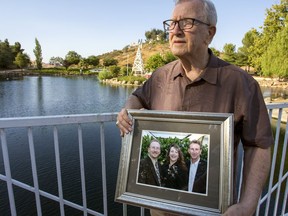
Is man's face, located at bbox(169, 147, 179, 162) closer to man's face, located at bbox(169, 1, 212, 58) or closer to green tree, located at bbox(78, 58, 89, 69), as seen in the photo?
man's face, located at bbox(169, 1, 212, 58)

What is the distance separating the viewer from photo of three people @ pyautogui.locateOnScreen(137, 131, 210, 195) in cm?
90

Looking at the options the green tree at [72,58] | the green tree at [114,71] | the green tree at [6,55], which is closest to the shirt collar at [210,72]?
the green tree at [114,71]

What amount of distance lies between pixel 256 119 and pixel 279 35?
22845mm

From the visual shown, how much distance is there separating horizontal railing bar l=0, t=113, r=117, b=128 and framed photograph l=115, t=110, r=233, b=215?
0.44m

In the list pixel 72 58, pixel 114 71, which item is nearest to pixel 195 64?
pixel 114 71

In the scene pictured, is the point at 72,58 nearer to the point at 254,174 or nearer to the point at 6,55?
the point at 6,55

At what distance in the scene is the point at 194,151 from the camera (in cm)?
91

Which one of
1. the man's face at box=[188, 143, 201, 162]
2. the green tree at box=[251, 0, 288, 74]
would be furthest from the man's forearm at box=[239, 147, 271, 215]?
the green tree at box=[251, 0, 288, 74]

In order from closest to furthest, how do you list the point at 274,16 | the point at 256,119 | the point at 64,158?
the point at 256,119
the point at 64,158
the point at 274,16

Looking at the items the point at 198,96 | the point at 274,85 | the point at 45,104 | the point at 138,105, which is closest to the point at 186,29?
the point at 198,96

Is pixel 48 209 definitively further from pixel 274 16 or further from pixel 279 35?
pixel 274 16

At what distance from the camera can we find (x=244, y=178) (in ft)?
3.21

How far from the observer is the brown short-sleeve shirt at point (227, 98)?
938 mm

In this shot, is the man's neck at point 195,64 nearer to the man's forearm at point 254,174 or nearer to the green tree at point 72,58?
the man's forearm at point 254,174
